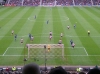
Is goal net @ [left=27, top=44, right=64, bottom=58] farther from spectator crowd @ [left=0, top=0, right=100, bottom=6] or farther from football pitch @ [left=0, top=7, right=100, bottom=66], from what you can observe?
spectator crowd @ [left=0, top=0, right=100, bottom=6]

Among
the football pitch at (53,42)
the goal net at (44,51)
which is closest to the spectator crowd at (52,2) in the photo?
the football pitch at (53,42)

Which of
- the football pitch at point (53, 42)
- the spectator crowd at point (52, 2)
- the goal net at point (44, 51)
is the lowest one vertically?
the spectator crowd at point (52, 2)

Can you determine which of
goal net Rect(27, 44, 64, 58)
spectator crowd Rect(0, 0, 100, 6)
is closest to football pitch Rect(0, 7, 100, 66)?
goal net Rect(27, 44, 64, 58)

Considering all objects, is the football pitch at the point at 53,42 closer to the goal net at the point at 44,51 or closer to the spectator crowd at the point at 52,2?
the goal net at the point at 44,51

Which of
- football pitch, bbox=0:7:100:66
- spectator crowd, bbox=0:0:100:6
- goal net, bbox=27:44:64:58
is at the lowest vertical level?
spectator crowd, bbox=0:0:100:6

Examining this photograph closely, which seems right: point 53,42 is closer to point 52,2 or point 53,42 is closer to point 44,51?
point 44,51

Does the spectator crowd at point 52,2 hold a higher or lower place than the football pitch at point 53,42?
lower

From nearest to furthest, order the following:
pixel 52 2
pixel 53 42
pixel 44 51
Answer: pixel 44 51 < pixel 53 42 < pixel 52 2

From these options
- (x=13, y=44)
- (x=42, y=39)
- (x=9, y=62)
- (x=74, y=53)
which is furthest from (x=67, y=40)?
(x=9, y=62)

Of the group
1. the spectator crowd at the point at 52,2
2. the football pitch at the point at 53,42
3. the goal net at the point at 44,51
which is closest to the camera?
the football pitch at the point at 53,42

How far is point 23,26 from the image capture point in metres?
43.0

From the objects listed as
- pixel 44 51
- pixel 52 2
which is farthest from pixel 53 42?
pixel 52 2

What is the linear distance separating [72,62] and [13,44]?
425 inches

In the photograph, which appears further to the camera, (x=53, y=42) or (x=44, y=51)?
(x=53, y=42)
